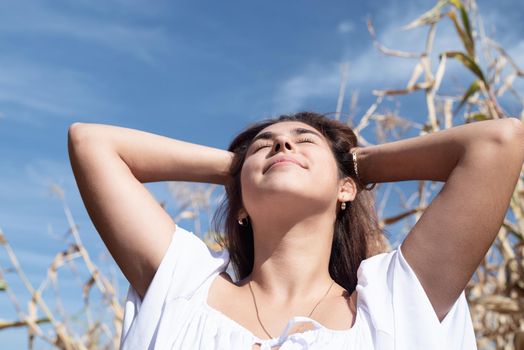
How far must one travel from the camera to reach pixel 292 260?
1.74m

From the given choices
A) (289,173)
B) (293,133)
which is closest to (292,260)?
(289,173)

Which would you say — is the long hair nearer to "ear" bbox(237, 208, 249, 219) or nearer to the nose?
"ear" bbox(237, 208, 249, 219)

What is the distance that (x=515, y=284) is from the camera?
254 centimetres

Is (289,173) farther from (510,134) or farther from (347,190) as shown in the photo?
(510,134)

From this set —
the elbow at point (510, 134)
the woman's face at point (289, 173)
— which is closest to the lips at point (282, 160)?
the woman's face at point (289, 173)

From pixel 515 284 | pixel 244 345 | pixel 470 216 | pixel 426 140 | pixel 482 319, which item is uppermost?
pixel 426 140

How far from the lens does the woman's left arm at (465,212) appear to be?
1.49 m

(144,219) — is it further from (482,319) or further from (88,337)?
(482,319)

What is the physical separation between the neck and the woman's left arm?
0.87ft

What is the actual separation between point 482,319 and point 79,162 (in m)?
1.81

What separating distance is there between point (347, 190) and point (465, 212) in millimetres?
441

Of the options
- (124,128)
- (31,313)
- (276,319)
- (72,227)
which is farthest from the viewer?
(72,227)

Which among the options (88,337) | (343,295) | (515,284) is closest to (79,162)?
(343,295)

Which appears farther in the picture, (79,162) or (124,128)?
(124,128)
